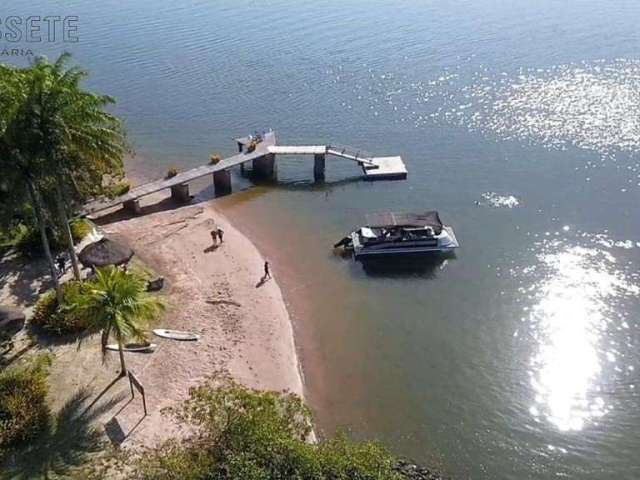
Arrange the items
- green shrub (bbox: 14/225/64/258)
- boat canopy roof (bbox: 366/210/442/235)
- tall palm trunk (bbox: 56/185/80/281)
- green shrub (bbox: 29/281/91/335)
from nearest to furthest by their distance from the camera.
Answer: green shrub (bbox: 29/281/91/335)
tall palm trunk (bbox: 56/185/80/281)
green shrub (bbox: 14/225/64/258)
boat canopy roof (bbox: 366/210/442/235)

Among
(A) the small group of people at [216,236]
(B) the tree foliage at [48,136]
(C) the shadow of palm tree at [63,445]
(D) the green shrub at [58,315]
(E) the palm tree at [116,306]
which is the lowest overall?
(C) the shadow of palm tree at [63,445]

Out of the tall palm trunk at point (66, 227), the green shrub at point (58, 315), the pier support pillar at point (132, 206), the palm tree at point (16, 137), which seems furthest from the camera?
the pier support pillar at point (132, 206)

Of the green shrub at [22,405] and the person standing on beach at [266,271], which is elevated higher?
the green shrub at [22,405]

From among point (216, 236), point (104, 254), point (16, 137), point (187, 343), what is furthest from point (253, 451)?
point (216, 236)

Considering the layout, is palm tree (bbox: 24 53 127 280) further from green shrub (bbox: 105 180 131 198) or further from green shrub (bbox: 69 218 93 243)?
green shrub (bbox: 105 180 131 198)

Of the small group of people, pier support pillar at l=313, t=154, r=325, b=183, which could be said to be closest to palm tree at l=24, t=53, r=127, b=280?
the small group of people

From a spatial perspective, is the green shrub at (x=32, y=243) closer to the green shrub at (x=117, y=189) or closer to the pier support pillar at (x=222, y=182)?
the green shrub at (x=117, y=189)

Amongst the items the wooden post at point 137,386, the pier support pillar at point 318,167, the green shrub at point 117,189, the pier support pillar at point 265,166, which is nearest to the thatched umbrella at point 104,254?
the wooden post at point 137,386

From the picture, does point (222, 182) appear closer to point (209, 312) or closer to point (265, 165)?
point (265, 165)
